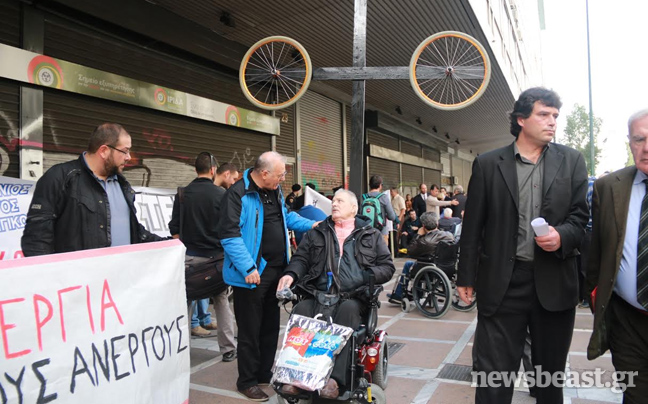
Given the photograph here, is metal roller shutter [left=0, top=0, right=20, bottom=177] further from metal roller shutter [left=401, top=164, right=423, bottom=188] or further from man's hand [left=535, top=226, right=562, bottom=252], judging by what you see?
metal roller shutter [left=401, top=164, right=423, bottom=188]

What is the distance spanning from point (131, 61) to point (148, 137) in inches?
47.9

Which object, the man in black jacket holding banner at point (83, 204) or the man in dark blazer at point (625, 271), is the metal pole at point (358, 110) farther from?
the man in dark blazer at point (625, 271)

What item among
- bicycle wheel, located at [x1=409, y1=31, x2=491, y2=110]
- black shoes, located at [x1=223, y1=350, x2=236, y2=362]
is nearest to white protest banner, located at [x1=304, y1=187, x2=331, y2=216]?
bicycle wheel, located at [x1=409, y1=31, x2=491, y2=110]

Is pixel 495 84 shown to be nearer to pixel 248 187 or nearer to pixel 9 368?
pixel 248 187

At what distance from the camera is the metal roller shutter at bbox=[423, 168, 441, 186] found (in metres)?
22.7

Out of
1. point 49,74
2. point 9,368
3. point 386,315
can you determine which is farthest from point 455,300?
point 49,74

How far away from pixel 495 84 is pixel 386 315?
9587 mm

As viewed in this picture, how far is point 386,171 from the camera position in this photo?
1755 cm

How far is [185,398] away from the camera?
2906 mm

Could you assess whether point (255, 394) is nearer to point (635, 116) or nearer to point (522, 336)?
point (522, 336)

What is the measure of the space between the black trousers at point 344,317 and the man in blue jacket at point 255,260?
0.44 meters

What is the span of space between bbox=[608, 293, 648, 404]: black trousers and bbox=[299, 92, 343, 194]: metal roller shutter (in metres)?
10.3

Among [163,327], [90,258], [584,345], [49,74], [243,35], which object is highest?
[243,35]

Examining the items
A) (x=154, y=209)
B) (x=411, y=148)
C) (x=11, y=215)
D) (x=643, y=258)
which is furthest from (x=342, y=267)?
(x=411, y=148)
